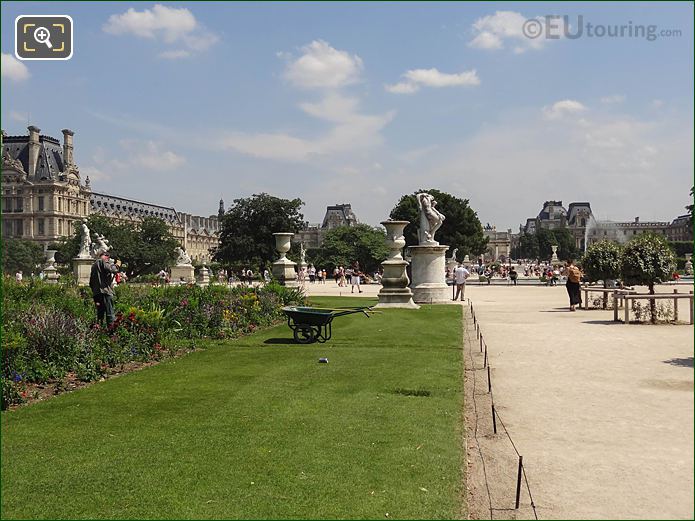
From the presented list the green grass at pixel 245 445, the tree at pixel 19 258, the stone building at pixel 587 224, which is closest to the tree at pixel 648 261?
the green grass at pixel 245 445

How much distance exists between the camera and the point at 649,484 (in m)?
4.79

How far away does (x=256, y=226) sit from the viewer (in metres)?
73.5

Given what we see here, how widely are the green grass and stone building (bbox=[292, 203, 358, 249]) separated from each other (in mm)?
165543

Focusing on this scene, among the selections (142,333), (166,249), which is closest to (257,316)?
(142,333)

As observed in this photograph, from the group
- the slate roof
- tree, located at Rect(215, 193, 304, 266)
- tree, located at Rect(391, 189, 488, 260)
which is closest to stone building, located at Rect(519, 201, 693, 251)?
tree, located at Rect(391, 189, 488, 260)

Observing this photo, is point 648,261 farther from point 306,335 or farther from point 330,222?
point 330,222

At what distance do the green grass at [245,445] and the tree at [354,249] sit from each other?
65.2 m

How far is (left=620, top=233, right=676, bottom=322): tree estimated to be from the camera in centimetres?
1884

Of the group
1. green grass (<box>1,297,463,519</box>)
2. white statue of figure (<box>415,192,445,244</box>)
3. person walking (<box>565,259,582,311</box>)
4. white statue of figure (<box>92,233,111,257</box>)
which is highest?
white statue of figure (<box>415,192,445,244</box>)

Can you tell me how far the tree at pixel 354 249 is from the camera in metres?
76.8

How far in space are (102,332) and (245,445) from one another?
6175 mm

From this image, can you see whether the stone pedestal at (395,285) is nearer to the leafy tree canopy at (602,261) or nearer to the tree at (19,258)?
the leafy tree canopy at (602,261)

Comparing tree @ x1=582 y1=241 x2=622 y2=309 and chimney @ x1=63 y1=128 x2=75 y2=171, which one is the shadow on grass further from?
chimney @ x1=63 y1=128 x2=75 y2=171

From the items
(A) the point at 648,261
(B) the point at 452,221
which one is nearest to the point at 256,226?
(B) the point at 452,221
